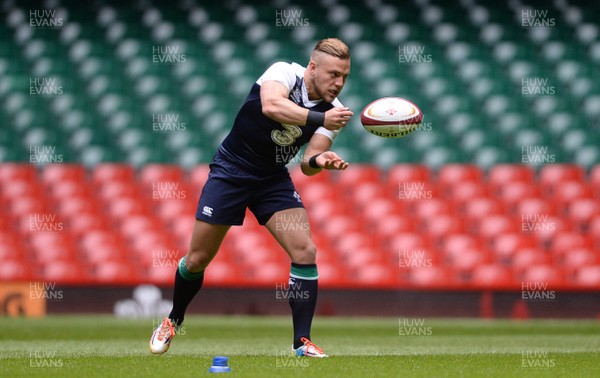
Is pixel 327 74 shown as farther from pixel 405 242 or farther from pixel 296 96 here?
pixel 405 242

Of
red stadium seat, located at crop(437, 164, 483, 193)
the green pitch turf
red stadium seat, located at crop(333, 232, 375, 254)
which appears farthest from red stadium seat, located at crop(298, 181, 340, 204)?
the green pitch turf

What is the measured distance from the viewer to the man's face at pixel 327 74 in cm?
641

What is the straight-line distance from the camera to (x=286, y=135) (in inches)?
265

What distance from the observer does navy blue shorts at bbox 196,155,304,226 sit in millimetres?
6727

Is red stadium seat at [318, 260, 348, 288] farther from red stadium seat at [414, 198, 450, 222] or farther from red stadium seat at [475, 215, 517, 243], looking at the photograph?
red stadium seat at [475, 215, 517, 243]

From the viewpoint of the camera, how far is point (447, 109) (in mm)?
15703

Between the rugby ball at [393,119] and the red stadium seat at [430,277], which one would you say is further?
the red stadium seat at [430,277]

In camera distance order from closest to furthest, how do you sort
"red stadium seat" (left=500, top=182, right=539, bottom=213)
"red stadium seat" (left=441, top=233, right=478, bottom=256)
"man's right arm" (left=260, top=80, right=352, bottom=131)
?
"man's right arm" (left=260, top=80, right=352, bottom=131) < "red stadium seat" (left=441, top=233, right=478, bottom=256) < "red stadium seat" (left=500, top=182, right=539, bottom=213)

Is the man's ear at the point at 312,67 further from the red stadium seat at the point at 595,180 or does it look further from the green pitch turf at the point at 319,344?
the red stadium seat at the point at 595,180

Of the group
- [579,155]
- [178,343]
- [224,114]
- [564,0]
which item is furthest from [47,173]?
[564,0]

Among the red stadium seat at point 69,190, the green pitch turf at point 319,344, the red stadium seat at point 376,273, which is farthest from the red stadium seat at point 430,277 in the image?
the red stadium seat at point 69,190

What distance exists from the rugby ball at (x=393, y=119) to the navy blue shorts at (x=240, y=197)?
0.81 m

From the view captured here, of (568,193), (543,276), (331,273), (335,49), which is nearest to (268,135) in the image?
(335,49)

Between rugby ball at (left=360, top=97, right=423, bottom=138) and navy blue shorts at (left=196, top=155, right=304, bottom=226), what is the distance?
810mm
